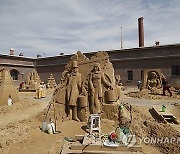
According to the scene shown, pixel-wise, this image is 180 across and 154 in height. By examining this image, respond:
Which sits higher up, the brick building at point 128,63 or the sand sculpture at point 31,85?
the brick building at point 128,63

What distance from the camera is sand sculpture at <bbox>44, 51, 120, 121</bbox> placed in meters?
8.14

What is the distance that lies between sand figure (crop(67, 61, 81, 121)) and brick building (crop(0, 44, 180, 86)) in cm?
1661

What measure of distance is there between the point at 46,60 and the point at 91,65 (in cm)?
2400

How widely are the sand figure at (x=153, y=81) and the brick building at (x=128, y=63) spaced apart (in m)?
6.20

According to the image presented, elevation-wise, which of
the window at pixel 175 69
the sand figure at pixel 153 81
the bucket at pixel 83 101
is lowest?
the bucket at pixel 83 101

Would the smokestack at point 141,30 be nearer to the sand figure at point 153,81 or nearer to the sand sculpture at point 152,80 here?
the sand sculpture at point 152,80

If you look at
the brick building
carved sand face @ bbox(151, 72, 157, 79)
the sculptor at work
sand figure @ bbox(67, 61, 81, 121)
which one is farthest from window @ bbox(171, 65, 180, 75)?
sand figure @ bbox(67, 61, 81, 121)

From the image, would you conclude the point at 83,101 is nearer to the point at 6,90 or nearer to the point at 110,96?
the point at 110,96

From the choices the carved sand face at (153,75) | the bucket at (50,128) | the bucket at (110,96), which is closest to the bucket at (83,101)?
the bucket at (110,96)

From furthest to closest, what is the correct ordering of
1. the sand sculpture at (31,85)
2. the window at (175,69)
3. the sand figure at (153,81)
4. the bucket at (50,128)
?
the sand sculpture at (31,85)
the window at (175,69)
the sand figure at (153,81)
the bucket at (50,128)

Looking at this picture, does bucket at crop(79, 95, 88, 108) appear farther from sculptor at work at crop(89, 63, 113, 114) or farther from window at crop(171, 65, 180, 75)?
window at crop(171, 65, 180, 75)

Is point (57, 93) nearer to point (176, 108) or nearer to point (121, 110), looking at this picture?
point (121, 110)

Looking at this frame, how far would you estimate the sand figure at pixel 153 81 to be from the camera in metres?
16.9

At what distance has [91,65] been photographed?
28.9ft
